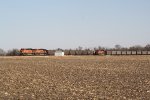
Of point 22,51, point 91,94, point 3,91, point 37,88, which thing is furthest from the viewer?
point 22,51

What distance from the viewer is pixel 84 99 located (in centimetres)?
1360

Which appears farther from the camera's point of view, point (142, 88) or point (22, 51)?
point (22, 51)

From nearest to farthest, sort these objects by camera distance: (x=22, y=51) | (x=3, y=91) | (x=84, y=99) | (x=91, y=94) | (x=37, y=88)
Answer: (x=84, y=99) < (x=91, y=94) < (x=3, y=91) < (x=37, y=88) < (x=22, y=51)

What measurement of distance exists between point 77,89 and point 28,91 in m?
2.19

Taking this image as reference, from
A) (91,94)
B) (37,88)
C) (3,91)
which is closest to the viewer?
(91,94)

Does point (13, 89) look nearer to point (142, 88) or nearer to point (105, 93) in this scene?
point (105, 93)

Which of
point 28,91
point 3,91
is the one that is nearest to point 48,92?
point 28,91

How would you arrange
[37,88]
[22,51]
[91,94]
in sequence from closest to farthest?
[91,94] → [37,88] → [22,51]

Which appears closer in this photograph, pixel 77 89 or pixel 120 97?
pixel 120 97

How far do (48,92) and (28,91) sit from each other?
976 millimetres

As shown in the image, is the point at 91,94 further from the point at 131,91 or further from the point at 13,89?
the point at 13,89

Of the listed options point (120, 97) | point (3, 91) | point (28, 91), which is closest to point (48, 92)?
point (28, 91)

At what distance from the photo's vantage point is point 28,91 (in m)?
16.2

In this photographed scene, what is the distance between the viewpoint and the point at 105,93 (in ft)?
50.0
